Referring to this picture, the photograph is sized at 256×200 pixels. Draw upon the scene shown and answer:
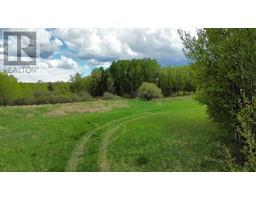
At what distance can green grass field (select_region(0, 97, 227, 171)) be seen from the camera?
10.3 meters

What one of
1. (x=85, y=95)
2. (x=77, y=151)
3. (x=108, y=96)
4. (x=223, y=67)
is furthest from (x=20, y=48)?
(x=223, y=67)

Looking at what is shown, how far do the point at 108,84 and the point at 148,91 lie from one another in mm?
1385

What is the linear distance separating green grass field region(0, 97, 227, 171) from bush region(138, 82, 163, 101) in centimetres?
36

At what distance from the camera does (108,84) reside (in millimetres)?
11711

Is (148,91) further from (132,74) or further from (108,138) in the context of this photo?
(108,138)

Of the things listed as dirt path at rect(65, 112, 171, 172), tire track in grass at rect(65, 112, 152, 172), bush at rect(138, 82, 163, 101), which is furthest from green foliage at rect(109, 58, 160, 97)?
tire track in grass at rect(65, 112, 152, 172)

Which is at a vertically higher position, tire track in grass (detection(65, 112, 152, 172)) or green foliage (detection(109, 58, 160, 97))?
green foliage (detection(109, 58, 160, 97))

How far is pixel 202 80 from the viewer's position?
39.8 feet

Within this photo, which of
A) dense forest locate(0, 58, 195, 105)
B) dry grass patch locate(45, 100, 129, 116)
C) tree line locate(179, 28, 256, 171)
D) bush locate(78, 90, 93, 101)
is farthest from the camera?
dry grass patch locate(45, 100, 129, 116)

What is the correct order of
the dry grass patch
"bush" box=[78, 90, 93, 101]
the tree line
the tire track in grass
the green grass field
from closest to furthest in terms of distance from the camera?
the tire track in grass, the green grass field, the tree line, "bush" box=[78, 90, 93, 101], the dry grass patch

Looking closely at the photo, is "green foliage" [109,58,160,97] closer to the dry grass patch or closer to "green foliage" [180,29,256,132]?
the dry grass patch

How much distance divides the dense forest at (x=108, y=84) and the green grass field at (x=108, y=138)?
0.32 metres

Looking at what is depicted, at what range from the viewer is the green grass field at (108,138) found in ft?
33.8
